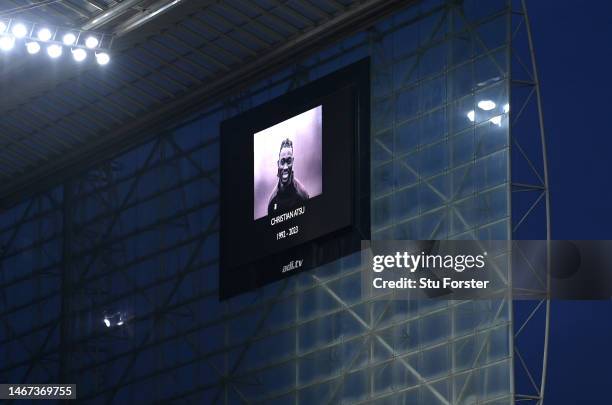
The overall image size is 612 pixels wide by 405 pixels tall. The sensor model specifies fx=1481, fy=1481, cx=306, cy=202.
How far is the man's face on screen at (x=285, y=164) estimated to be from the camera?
3503 centimetres

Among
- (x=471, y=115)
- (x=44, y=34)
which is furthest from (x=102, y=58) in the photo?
(x=471, y=115)

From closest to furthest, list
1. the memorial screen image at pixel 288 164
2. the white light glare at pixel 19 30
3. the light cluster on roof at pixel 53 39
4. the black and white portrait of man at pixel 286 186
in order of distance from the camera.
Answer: the white light glare at pixel 19 30
the light cluster on roof at pixel 53 39
the memorial screen image at pixel 288 164
the black and white portrait of man at pixel 286 186

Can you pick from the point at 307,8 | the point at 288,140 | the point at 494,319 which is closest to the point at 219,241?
the point at 288,140

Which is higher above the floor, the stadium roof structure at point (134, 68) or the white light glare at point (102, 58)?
the stadium roof structure at point (134, 68)

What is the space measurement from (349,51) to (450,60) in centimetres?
327

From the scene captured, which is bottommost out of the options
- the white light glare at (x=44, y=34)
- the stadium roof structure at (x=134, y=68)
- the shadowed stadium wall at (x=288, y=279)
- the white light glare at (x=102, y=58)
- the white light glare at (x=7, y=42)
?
the shadowed stadium wall at (x=288, y=279)

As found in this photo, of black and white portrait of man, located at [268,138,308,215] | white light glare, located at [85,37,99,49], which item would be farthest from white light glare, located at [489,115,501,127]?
white light glare, located at [85,37,99,49]

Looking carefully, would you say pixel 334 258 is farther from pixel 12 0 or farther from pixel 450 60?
pixel 12 0

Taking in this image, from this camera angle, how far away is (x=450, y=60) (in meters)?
33.4

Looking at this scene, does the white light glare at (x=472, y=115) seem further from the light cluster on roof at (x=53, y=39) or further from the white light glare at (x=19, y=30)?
the white light glare at (x=19, y=30)

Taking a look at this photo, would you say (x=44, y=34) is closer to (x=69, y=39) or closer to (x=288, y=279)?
(x=69, y=39)

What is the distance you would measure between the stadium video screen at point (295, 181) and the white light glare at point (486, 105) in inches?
108

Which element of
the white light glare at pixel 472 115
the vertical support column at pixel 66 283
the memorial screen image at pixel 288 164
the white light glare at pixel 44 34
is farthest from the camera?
the vertical support column at pixel 66 283

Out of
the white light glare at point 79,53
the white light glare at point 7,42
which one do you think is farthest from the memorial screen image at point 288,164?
the white light glare at point 7,42
